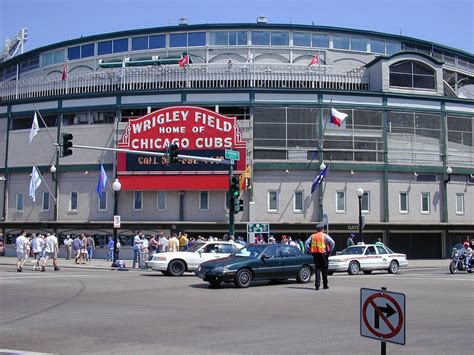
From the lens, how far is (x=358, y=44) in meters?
50.6

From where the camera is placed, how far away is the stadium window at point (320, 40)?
5000 centimetres

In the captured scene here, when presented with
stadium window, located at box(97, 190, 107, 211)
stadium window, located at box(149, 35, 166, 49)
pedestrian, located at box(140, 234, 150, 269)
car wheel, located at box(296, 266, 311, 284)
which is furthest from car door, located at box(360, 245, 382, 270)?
stadium window, located at box(149, 35, 166, 49)

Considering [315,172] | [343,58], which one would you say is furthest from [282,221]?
[343,58]

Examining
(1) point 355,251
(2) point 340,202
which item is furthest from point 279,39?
(1) point 355,251

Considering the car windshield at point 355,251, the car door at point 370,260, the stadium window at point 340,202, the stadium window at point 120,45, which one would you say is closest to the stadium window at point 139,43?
the stadium window at point 120,45

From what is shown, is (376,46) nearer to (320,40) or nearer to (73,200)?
(320,40)

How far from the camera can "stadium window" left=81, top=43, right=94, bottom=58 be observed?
52156 millimetres

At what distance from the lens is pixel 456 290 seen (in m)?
18.1

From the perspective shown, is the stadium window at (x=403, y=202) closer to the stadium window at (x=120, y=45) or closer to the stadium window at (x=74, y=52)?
the stadium window at (x=120, y=45)

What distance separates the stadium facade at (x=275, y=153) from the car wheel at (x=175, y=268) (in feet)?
44.4

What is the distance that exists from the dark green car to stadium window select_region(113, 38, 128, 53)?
3572cm

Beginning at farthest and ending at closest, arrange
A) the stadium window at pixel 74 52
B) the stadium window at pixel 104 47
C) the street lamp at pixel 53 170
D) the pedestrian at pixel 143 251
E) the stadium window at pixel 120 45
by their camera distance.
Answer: the stadium window at pixel 74 52 → the stadium window at pixel 104 47 → the stadium window at pixel 120 45 → the street lamp at pixel 53 170 → the pedestrian at pixel 143 251

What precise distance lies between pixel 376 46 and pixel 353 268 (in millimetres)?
30365

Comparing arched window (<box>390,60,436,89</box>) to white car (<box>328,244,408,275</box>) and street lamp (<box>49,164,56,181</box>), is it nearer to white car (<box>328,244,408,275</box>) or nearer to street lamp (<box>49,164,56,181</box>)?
white car (<box>328,244,408,275</box>)
